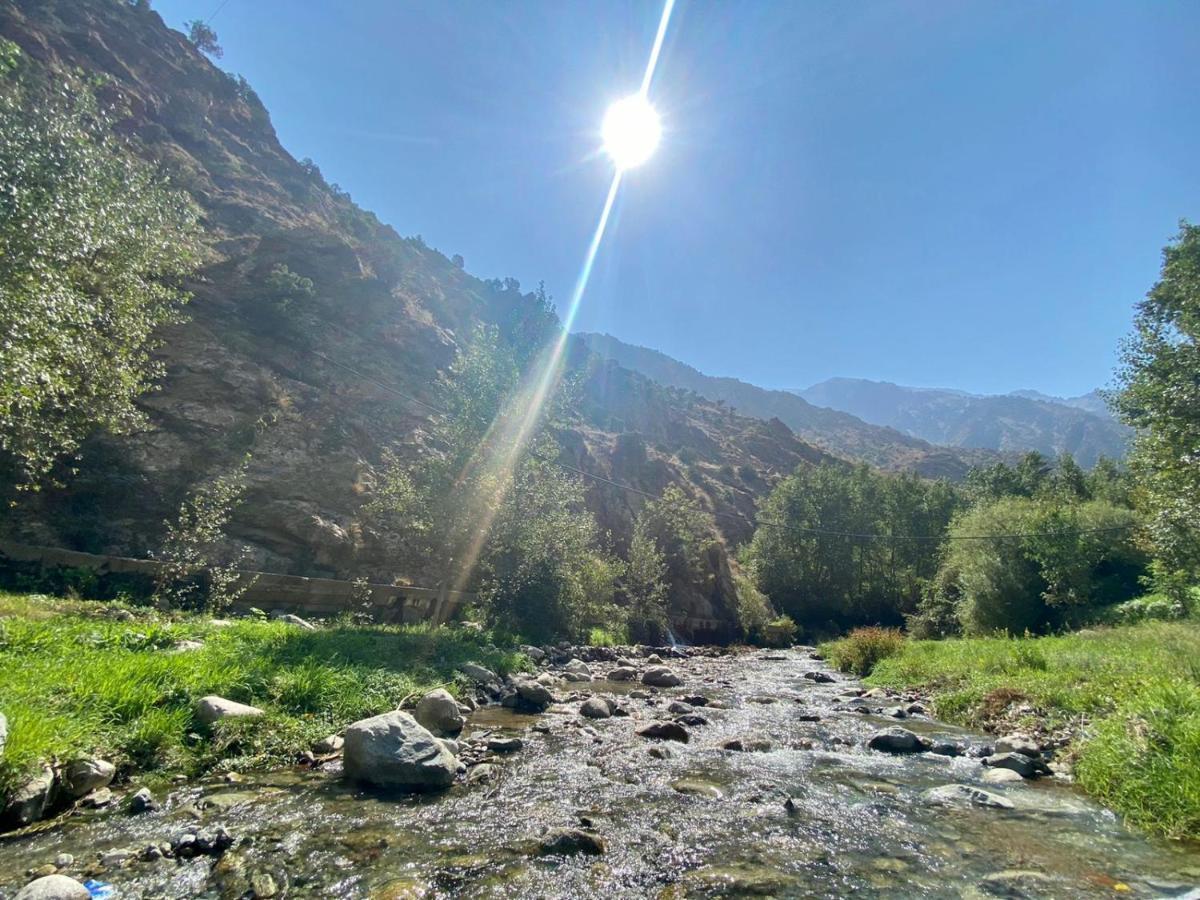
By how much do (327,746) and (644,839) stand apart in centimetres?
527

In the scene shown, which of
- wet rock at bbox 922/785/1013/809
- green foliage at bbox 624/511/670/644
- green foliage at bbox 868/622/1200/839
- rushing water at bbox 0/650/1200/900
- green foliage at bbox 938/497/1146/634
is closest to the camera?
rushing water at bbox 0/650/1200/900

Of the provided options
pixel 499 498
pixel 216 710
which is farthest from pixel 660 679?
pixel 216 710

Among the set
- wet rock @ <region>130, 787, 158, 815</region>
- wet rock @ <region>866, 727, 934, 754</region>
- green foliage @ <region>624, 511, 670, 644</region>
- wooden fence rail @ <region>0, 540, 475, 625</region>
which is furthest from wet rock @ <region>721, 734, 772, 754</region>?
green foliage @ <region>624, 511, 670, 644</region>

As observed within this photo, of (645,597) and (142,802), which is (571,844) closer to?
(142,802)

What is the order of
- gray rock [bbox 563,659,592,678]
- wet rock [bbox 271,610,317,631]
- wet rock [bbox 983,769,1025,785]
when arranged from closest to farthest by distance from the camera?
wet rock [bbox 983,769,1025,785] → wet rock [bbox 271,610,317,631] → gray rock [bbox 563,659,592,678]

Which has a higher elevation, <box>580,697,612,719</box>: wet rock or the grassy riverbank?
the grassy riverbank

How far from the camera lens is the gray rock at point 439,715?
1042 centimetres

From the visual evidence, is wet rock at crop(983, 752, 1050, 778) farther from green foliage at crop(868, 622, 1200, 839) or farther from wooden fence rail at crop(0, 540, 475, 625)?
wooden fence rail at crop(0, 540, 475, 625)

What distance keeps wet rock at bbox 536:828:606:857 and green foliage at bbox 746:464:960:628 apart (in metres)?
52.8

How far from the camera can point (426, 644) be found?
16.8 metres

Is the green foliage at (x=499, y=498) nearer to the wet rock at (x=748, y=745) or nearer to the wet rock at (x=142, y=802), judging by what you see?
the wet rock at (x=748, y=745)

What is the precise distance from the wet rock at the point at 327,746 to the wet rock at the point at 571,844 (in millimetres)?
4101

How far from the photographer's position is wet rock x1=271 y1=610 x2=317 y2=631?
1811cm

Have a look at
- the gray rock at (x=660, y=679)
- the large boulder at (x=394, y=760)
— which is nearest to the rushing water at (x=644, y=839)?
the large boulder at (x=394, y=760)
